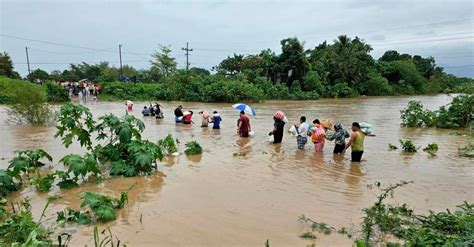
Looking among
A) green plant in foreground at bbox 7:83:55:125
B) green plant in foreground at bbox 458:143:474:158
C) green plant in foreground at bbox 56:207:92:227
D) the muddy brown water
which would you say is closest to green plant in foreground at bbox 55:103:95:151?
the muddy brown water

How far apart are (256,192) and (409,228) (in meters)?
3.03

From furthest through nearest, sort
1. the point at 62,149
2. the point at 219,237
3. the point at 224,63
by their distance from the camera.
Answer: the point at 224,63 → the point at 62,149 → the point at 219,237

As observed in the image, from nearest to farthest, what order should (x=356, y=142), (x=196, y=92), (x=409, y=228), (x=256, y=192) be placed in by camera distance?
(x=409, y=228) → (x=256, y=192) → (x=356, y=142) → (x=196, y=92)

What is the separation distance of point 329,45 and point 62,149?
48.0m

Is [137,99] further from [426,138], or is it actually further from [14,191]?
[14,191]

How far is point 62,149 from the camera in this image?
11984 millimetres

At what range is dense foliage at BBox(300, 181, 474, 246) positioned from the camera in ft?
14.5

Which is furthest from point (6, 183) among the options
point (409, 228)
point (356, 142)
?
point (356, 142)

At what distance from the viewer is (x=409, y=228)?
5.24m

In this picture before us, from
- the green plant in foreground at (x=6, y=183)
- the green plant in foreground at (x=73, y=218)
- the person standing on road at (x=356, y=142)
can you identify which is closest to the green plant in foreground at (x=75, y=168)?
the green plant in foreground at (x=6, y=183)

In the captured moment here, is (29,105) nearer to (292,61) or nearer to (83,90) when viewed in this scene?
(83,90)

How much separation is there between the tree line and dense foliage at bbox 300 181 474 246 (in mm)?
29890

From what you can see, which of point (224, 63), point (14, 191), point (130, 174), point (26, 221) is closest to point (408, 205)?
point (130, 174)

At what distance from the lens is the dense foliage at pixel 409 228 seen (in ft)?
14.5
